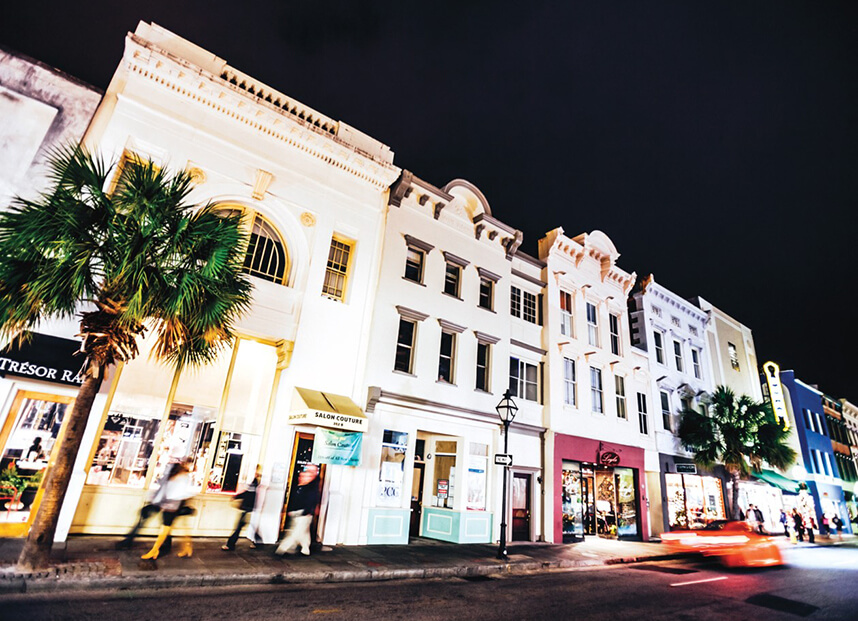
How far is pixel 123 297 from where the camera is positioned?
848cm

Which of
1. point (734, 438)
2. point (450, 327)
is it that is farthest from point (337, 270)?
point (734, 438)

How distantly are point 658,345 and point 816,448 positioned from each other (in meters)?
23.7

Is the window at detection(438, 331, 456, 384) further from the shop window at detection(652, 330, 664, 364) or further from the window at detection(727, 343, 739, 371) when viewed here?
the window at detection(727, 343, 739, 371)

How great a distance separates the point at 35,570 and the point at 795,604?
46.2ft

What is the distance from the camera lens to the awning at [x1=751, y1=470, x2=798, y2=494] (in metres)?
27.9

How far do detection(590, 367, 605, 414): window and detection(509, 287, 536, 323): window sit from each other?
4355 millimetres

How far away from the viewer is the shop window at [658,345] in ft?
85.3

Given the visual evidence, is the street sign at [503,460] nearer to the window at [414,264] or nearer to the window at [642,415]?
the window at [414,264]

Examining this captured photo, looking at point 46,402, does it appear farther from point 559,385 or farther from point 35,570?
point 559,385

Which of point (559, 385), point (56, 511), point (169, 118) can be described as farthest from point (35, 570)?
point (559, 385)

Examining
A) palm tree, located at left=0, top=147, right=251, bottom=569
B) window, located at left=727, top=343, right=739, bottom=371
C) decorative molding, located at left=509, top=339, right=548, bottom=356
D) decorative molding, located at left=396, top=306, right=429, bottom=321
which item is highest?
window, located at left=727, top=343, right=739, bottom=371

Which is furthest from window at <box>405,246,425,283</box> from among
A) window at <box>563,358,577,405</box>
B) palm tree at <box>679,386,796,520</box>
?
palm tree at <box>679,386,796,520</box>

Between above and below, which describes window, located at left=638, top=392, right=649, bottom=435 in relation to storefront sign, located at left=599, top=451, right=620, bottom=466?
above

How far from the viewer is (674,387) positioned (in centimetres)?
2561
